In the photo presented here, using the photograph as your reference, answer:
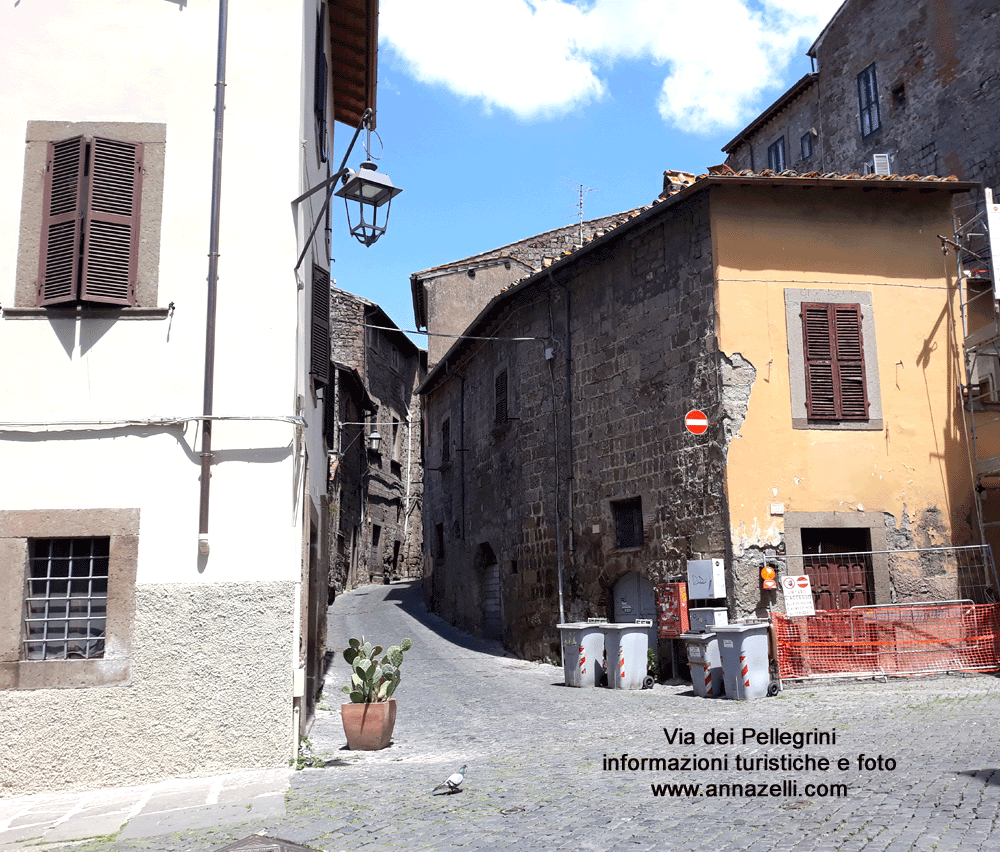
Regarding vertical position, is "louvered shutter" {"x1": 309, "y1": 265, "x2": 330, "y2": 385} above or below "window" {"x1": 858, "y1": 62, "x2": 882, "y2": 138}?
below

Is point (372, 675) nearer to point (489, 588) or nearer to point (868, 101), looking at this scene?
point (489, 588)

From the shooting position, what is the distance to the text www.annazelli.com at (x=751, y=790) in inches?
234

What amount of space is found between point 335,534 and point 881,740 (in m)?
18.3

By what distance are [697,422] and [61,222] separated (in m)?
8.38

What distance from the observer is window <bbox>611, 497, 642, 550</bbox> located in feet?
46.8

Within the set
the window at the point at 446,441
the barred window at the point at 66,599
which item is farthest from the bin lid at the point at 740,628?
the window at the point at 446,441

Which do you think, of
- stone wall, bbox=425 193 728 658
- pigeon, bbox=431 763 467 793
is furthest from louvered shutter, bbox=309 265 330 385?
stone wall, bbox=425 193 728 658

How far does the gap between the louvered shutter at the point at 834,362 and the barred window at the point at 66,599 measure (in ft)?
30.8

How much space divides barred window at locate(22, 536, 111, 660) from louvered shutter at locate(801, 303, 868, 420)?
9391 millimetres

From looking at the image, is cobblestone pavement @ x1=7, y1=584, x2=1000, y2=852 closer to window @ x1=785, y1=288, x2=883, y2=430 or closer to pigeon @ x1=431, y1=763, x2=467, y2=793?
pigeon @ x1=431, y1=763, x2=467, y2=793

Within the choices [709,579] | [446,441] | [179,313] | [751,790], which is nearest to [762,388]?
[709,579]

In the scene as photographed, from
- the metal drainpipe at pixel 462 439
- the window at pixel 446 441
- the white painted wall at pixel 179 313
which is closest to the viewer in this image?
the white painted wall at pixel 179 313

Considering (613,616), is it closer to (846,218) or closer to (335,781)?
(846,218)

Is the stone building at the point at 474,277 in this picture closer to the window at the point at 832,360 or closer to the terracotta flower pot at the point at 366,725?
the window at the point at 832,360
